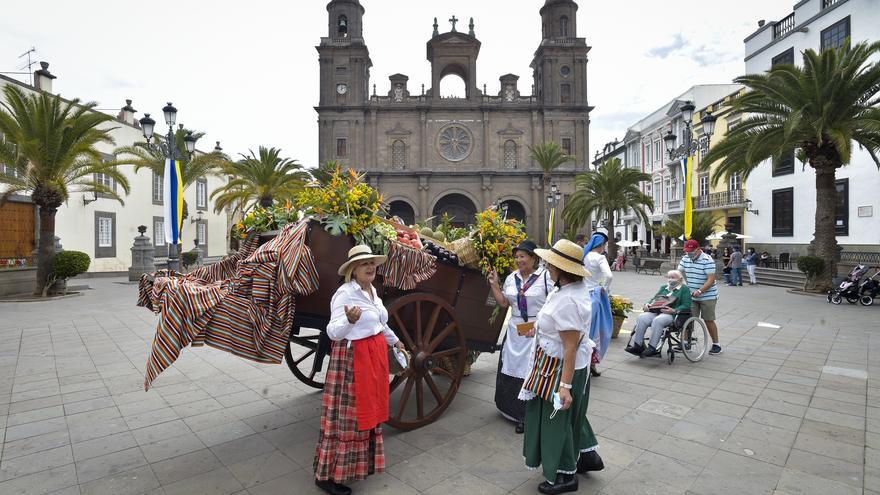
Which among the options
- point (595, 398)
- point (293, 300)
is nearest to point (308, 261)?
point (293, 300)

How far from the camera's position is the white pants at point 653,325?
20.7ft

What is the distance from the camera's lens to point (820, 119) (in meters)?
13.1

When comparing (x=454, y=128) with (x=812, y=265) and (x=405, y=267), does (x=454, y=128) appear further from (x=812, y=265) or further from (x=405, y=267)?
(x=405, y=267)

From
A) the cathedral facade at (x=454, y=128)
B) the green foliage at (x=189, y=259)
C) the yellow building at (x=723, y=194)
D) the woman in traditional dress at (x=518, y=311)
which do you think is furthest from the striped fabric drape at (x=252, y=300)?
the cathedral facade at (x=454, y=128)

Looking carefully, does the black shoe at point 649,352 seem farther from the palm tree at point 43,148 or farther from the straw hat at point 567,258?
the palm tree at point 43,148

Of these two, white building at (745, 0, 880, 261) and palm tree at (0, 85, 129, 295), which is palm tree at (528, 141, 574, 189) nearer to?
white building at (745, 0, 880, 261)

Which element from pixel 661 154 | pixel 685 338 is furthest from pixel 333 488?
pixel 661 154

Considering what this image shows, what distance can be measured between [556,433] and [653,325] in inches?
155

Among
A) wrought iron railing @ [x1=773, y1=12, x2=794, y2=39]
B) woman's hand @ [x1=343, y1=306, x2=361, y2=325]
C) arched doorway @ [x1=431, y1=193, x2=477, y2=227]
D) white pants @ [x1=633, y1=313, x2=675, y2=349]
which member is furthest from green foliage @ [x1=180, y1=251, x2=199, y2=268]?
wrought iron railing @ [x1=773, y1=12, x2=794, y2=39]

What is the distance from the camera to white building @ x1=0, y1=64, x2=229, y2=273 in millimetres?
21766

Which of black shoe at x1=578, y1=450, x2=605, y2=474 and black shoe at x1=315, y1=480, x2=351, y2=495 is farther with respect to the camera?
black shoe at x1=578, y1=450, x2=605, y2=474

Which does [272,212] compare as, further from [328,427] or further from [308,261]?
[328,427]

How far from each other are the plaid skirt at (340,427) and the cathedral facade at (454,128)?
37.6 metres

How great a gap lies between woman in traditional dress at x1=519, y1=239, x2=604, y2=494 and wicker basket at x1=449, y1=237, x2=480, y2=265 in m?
1.41
